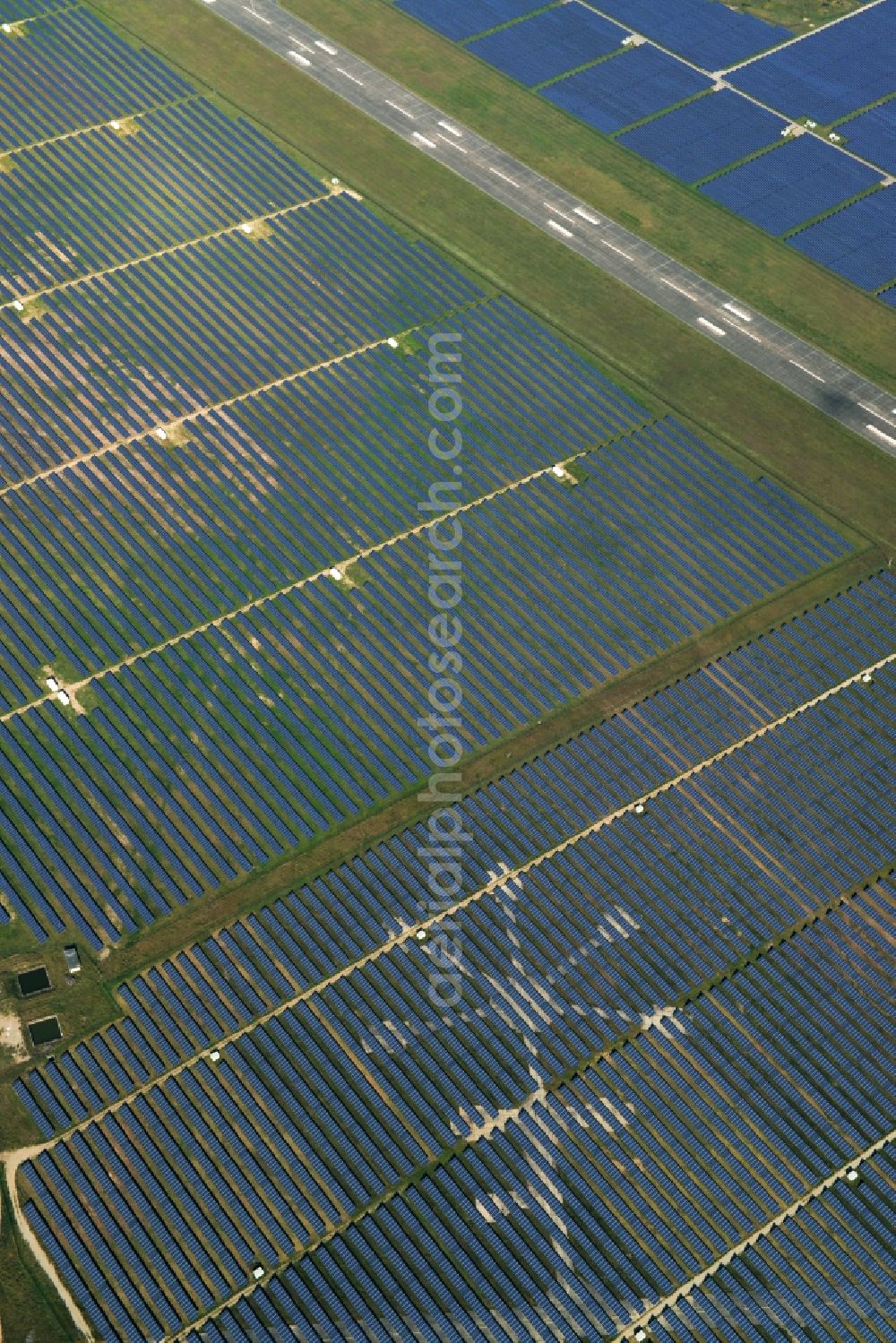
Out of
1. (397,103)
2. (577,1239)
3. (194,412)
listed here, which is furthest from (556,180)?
(577,1239)

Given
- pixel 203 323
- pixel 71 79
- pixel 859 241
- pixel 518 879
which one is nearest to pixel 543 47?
pixel 859 241

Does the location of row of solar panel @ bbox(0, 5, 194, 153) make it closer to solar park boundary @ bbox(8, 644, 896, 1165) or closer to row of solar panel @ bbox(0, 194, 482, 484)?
row of solar panel @ bbox(0, 194, 482, 484)

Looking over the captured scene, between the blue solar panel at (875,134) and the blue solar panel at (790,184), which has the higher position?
the blue solar panel at (875,134)

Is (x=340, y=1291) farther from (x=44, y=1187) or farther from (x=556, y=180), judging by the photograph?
(x=556, y=180)

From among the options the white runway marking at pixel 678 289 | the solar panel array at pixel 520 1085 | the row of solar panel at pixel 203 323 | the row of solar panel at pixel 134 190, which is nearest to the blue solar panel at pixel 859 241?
the white runway marking at pixel 678 289

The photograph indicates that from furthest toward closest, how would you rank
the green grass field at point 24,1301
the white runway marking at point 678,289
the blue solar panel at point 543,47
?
the blue solar panel at point 543,47 < the white runway marking at point 678,289 < the green grass field at point 24,1301

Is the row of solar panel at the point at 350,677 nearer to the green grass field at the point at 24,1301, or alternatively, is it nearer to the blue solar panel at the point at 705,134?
the green grass field at the point at 24,1301

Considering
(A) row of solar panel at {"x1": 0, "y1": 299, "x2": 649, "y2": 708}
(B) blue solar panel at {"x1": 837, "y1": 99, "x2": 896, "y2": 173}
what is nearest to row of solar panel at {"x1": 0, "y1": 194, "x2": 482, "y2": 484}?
(A) row of solar panel at {"x1": 0, "y1": 299, "x2": 649, "y2": 708}

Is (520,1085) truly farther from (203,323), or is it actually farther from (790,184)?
(790,184)
